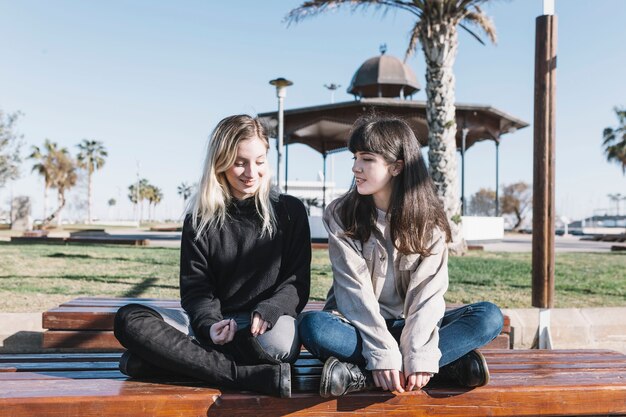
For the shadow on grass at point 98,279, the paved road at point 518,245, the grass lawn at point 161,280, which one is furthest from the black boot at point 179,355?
the paved road at point 518,245

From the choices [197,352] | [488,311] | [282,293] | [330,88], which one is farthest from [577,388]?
[330,88]

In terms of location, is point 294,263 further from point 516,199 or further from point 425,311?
point 516,199

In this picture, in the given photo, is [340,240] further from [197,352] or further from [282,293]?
[197,352]

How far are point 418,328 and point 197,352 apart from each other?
32.4 inches

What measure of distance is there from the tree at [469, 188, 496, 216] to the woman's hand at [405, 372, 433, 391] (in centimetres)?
5401

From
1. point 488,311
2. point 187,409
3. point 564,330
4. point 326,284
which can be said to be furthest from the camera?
point 326,284

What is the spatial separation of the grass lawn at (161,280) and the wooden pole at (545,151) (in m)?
1.12

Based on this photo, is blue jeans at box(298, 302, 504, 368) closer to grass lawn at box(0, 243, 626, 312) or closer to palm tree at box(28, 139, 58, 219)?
grass lawn at box(0, 243, 626, 312)

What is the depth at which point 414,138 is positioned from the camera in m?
2.30

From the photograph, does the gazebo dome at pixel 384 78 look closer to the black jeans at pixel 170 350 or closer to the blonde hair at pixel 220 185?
the blonde hair at pixel 220 185

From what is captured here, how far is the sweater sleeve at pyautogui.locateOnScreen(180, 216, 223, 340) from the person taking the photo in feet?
7.32

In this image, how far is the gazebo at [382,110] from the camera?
15.3 meters

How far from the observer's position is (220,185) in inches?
96.2

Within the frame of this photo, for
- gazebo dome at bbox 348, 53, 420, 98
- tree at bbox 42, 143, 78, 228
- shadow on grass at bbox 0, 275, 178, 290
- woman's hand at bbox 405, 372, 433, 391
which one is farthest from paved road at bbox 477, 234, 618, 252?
tree at bbox 42, 143, 78, 228
